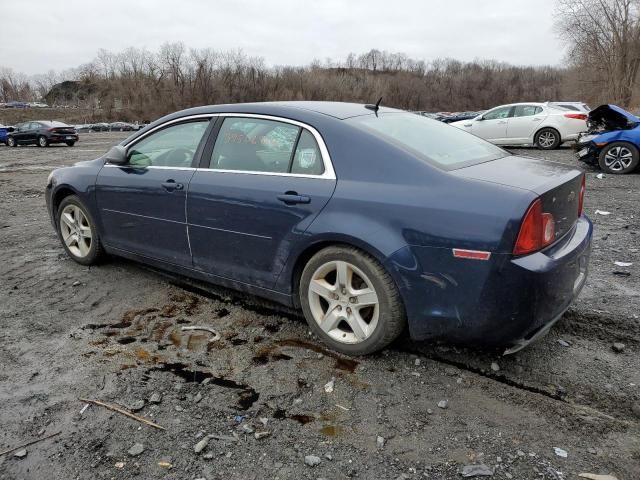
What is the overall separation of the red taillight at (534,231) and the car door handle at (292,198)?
124 cm

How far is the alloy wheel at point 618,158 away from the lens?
34.5 ft

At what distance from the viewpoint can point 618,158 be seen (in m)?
10.6

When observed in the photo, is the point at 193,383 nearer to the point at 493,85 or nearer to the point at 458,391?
the point at 458,391

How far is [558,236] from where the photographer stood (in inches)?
109

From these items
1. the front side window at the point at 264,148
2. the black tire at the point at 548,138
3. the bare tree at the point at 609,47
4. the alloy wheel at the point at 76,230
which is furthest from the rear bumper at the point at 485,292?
the bare tree at the point at 609,47

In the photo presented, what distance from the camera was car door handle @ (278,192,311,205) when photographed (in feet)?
10.1

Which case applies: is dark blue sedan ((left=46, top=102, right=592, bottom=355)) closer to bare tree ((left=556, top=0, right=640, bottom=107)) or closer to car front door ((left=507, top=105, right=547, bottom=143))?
car front door ((left=507, top=105, right=547, bottom=143))

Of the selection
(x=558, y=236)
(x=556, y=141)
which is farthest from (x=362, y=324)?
(x=556, y=141)

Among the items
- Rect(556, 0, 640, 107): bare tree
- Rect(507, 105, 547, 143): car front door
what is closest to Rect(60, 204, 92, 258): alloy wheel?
Rect(507, 105, 547, 143): car front door

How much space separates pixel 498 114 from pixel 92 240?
575 inches

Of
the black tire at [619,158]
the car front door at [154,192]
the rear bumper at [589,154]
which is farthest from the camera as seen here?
the rear bumper at [589,154]

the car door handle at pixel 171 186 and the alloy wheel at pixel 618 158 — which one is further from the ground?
the car door handle at pixel 171 186

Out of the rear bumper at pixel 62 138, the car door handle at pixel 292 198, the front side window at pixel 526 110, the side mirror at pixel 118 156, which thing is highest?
the front side window at pixel 526 110

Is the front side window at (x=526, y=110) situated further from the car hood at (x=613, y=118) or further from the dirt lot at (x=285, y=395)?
the dirt lot at (x=285, y=395)
